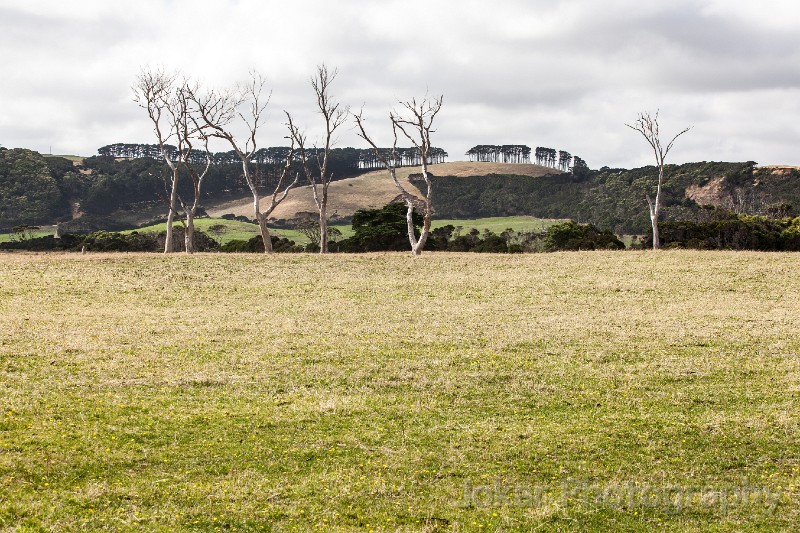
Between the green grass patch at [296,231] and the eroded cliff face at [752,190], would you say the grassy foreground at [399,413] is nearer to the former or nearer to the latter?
the green grass patch at [296,231]

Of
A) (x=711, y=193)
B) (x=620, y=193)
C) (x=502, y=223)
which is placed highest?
(x=620, y=193)

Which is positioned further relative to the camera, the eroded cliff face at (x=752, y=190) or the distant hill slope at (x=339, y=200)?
the distant hill slope at (x=339, y=200)

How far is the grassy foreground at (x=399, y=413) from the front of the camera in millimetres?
12508

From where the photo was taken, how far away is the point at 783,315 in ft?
107

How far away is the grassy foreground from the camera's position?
12508mm

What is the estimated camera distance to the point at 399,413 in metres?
17.9

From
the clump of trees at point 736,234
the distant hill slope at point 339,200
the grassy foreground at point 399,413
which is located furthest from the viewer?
the distant hill slope at point 339,200

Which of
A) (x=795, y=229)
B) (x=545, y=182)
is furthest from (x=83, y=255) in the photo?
(x=545, y=182)

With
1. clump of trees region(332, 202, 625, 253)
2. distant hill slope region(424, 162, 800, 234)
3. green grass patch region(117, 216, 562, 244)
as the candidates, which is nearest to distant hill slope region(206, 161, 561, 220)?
distant hill slope region(424, 162, 800, 234)

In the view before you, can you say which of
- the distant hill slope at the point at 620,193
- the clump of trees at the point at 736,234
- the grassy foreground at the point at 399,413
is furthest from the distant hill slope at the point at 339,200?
the grassy foreground at the point at 399,413

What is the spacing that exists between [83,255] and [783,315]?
44.0 m

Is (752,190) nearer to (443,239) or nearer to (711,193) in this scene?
(711,193)

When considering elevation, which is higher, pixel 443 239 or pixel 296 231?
pixel 296 231

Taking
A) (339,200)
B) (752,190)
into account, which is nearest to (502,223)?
(339,200)
